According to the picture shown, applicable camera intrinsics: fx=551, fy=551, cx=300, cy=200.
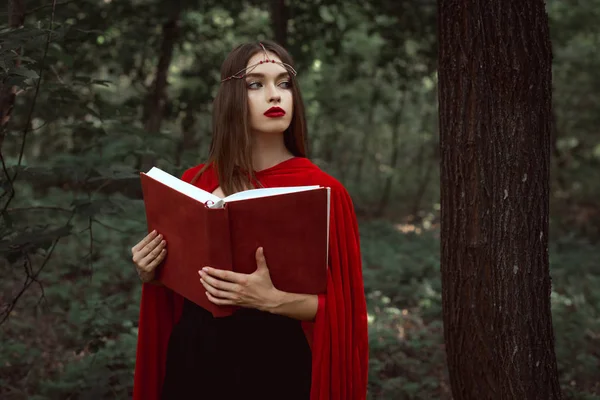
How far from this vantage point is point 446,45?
7.50ft

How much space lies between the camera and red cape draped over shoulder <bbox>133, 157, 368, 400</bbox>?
73.7 inches

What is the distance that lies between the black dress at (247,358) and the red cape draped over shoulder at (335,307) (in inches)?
3.5

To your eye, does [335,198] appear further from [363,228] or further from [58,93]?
[363,228]

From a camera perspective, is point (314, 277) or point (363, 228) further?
point (363, 228)

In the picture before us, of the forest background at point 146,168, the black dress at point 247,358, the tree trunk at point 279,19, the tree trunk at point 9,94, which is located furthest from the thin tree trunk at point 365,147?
the black dress at point 247,358

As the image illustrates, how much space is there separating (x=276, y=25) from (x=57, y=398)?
3.74 meters

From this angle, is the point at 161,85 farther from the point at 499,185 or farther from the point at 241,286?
the point at 241,286

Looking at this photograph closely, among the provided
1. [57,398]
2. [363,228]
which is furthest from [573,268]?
[57,398]

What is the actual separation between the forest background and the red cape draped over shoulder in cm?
87

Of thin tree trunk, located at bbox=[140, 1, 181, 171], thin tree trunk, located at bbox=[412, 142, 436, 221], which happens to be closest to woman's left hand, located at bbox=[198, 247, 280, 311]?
thin tree trunk, located at bbox=[140, 1, 181, 171]

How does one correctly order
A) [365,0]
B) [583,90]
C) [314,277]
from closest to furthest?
1. [314,277]
2. [365,0]
3. [583,90]

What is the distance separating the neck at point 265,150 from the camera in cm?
207

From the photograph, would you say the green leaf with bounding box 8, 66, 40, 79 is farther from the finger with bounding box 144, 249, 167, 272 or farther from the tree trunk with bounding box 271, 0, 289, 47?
the tree trunk with bounding box 271, 0, 289, 47

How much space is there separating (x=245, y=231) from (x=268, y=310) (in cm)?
29
